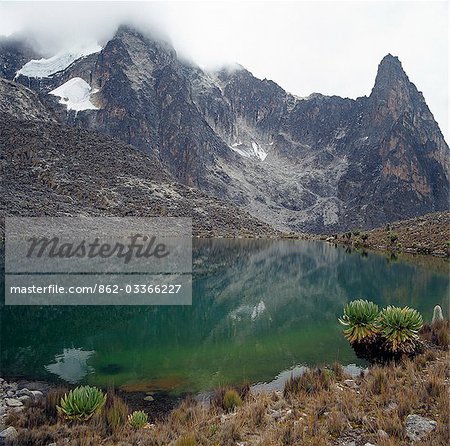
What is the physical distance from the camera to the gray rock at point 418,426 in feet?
24.9

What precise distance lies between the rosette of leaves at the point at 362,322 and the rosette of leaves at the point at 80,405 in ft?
28.6

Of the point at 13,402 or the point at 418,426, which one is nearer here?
the point at 418,426

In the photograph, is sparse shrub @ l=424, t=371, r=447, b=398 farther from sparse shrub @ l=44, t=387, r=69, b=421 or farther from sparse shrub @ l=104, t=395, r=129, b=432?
sparse shrub @ l=44, t=387, r=69, b=421

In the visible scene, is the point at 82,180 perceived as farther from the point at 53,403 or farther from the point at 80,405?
the point at 80,405

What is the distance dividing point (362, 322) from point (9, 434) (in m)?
11.6

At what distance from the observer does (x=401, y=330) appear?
13641mm

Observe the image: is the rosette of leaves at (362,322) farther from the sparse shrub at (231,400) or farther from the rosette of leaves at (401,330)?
the sparse shrub at (231,400)

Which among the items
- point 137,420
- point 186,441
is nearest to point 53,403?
point 137,420

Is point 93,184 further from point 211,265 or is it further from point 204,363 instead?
point 204,363

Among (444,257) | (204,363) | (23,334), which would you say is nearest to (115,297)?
(23,334)

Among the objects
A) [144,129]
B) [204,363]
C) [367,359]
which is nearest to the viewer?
[367,359]

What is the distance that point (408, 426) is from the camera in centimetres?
802

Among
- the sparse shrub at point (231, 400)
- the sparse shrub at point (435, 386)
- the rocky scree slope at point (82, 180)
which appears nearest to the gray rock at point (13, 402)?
the sparse shrub at point (231, 400)

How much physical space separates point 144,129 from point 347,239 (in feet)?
411
